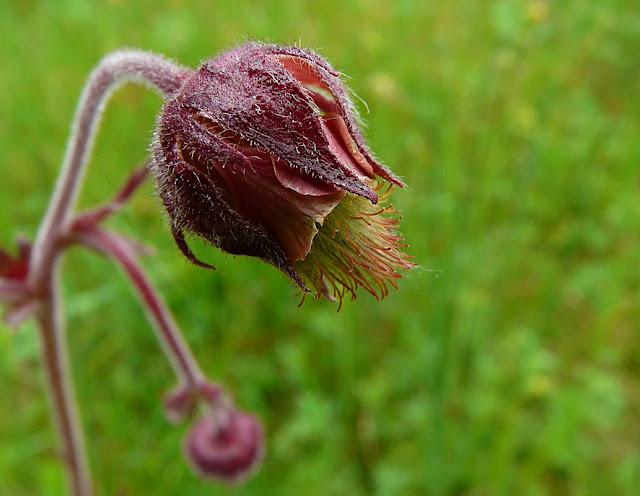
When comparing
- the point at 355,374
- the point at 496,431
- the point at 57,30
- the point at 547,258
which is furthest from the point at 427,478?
the point at 57,30

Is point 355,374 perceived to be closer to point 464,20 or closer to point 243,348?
point 243,348

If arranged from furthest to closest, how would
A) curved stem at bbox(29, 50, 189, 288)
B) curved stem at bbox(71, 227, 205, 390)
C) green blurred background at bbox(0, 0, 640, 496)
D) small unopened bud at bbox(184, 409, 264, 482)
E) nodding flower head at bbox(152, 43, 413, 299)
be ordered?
green blurred background at bbox(0, 0, 640, 496) → small unopened bud at bbox(184, 409, 264, 482) → curved stem at bbox(71, 227, 205, 390) → curved stem at bbox(29, 50, 189, 288) → nodding flower head at bbox(152, 43, 413, 299)

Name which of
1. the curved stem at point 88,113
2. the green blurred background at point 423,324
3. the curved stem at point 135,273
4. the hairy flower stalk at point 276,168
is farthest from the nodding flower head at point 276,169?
the green blurred background at point 423,324

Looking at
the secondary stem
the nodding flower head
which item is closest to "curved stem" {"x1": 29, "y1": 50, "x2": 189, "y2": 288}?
the secondary stem

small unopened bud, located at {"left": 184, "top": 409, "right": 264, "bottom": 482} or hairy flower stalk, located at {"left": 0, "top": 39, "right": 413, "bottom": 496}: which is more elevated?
hairy flower stalk, located at {"left": 0, "top": 39, "right": 413, "bottom": 496}

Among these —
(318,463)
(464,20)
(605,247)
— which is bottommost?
(318,463)

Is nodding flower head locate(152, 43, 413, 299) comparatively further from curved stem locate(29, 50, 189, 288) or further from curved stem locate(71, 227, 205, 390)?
curved stem locate(71, 227, 205, 390)

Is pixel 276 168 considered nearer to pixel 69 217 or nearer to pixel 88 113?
pixel 88 113
